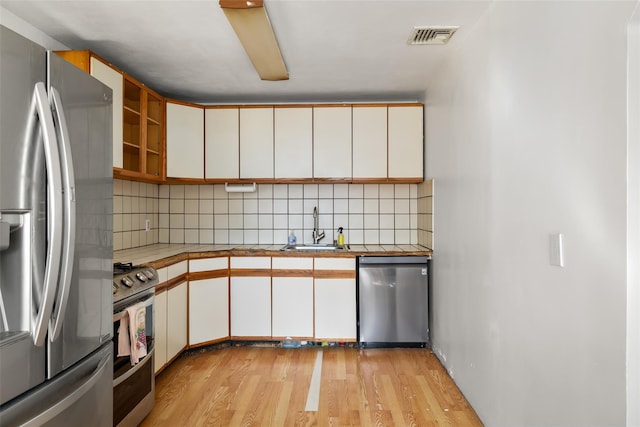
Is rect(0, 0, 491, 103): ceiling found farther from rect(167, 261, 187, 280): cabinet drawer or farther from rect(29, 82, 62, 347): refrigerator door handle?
rect(167, 261, 187, 280): cabinet drawer

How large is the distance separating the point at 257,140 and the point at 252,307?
1.54m

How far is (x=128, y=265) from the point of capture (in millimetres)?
2266

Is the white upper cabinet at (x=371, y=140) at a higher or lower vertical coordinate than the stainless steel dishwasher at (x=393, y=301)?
higher

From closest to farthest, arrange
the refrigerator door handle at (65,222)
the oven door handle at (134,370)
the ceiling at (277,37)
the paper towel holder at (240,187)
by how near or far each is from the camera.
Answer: the refrigerator door handle at (65,222)
the oven door handle at (134,370)
the ceiling at (277,37)
the paper towel holder at (240,187)

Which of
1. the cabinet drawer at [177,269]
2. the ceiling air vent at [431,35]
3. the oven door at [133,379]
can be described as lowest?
the oven door at [133,379]

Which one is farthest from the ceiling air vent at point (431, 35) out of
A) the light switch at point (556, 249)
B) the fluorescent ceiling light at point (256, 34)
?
the light switch at point (556, 249)

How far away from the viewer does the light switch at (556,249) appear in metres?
1.35

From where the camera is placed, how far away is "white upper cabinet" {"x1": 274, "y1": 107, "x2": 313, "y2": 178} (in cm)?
357

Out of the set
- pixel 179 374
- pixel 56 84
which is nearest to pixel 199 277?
pixel 179 374

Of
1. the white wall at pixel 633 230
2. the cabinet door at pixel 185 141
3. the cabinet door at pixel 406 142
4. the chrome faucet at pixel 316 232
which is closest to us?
the white wall at pixel 633 230

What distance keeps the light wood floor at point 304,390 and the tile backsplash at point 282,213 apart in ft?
3.79

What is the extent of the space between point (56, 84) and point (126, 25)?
123 cm

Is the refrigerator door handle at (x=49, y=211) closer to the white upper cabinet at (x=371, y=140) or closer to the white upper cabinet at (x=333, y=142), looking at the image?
the white upper cabinet at (x=333, y=142)

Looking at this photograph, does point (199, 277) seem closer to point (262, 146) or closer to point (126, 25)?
point (262, 146)
